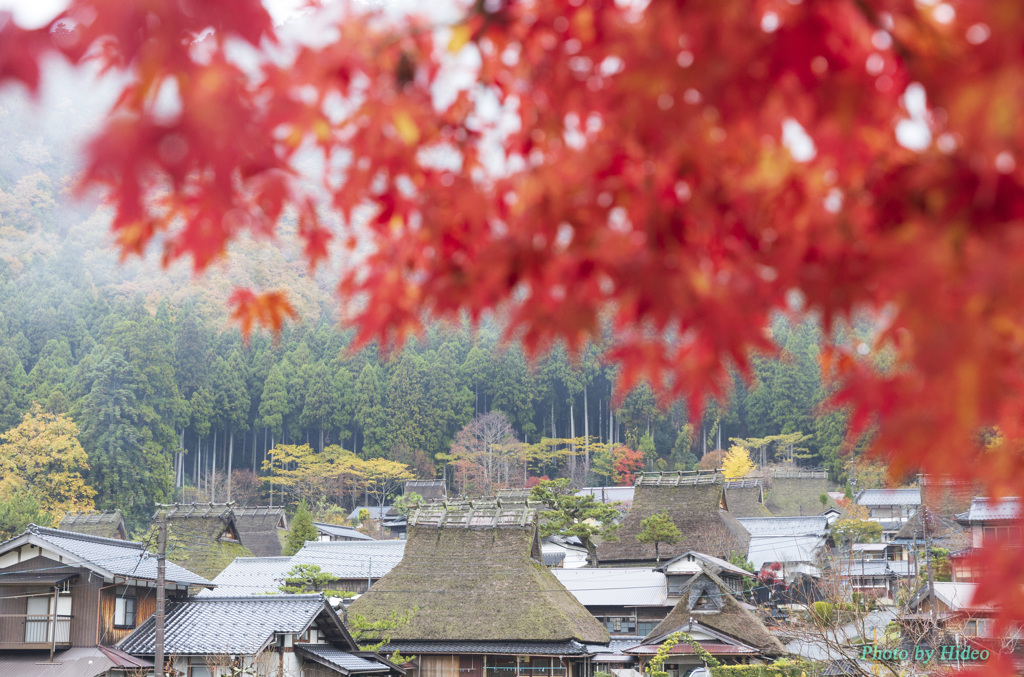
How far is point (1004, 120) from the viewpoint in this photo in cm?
116

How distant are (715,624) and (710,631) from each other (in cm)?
43

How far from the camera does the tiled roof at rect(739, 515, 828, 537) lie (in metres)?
33.6

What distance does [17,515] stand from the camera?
28031 millimetres

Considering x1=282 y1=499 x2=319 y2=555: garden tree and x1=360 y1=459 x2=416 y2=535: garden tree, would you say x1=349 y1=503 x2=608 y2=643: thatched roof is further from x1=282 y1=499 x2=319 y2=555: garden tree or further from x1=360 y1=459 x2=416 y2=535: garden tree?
x1=360 y1=459 x2=416 y2=535: garden tree

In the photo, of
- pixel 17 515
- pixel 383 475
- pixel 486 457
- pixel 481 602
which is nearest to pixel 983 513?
pixel 481 602

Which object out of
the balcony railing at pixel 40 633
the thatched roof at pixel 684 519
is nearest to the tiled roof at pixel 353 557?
the thatched roof at pixel 684 519

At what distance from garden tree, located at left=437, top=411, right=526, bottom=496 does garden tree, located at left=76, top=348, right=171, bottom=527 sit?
15.9 meters

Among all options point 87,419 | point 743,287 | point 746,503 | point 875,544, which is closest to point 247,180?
point 743,287

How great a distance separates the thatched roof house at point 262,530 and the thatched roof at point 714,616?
20.7 metres

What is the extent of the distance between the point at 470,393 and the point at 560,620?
36.6m

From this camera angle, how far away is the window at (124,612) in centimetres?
1591

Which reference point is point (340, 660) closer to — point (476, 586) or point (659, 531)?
point (476, 586)

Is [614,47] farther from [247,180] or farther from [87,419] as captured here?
[87,419]

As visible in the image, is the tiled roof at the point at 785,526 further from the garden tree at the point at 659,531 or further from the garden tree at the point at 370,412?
the garden tree at the point at 370,412
